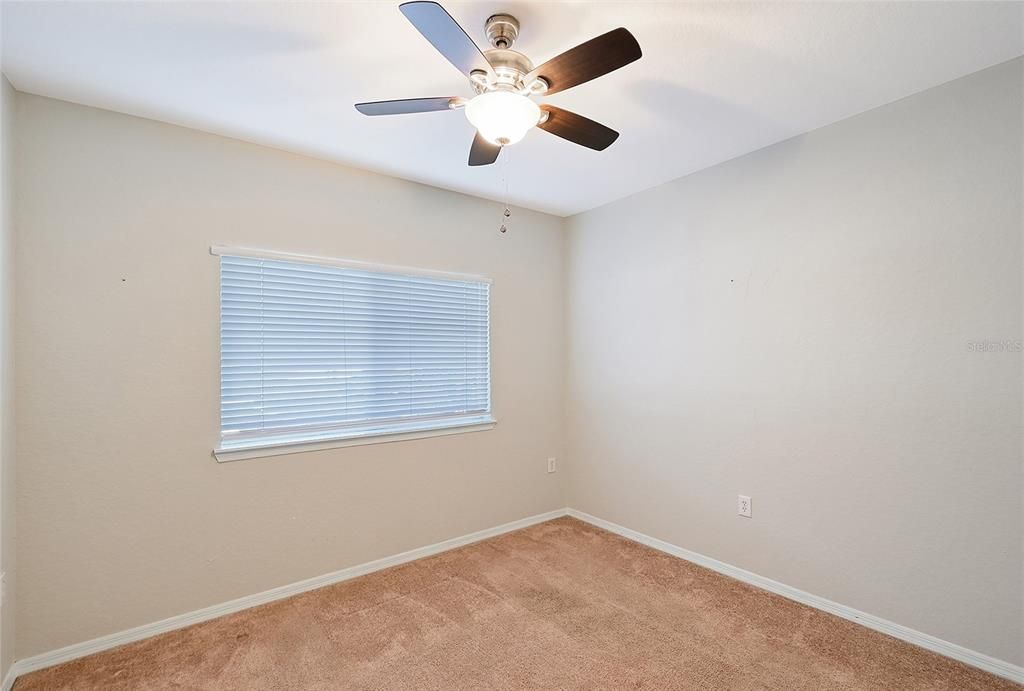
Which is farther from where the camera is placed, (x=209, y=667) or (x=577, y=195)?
(x=577, y=195)

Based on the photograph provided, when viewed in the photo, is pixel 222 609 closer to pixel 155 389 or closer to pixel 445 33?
pixel 155 389

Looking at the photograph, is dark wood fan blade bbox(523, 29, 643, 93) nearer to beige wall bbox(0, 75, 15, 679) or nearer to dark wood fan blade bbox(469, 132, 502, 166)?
dark wood fan blade bbox(469, 132, 502, 166)

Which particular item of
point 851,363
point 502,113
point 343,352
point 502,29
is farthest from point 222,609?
point 851,363

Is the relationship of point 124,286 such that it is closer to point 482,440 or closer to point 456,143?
point 456,143

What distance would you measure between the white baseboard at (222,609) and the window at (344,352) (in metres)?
0.78

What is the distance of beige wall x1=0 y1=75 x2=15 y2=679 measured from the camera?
6.50 ft

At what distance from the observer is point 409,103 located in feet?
5.75

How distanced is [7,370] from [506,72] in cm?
235

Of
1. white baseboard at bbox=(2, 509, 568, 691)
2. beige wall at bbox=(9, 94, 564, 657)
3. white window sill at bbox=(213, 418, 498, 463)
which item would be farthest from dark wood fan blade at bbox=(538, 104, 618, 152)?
white baseboard at bbox=(2, 509, 568, 691)

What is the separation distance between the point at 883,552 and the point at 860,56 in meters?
2.21

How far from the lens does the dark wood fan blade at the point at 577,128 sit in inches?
71.6

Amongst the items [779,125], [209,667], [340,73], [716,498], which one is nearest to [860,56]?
[779,125]

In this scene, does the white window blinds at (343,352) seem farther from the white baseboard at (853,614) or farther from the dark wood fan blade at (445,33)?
the dark wood fan blade at (445,33)

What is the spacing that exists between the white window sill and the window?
0.01 meters
